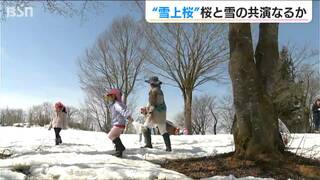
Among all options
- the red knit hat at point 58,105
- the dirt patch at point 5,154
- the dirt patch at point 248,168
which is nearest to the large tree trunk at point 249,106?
the dirt patch at point 248,168

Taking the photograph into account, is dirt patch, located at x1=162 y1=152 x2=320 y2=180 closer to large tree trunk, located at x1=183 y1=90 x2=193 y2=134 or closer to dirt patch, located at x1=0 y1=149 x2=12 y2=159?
dirt patch, located at x1=0 y1=149 x2=12 y2=159

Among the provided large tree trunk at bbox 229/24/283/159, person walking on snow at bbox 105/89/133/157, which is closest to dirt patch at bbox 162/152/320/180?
large tree trunk at bbox 229/24/283/159

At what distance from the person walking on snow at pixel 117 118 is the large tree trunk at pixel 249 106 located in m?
2.39

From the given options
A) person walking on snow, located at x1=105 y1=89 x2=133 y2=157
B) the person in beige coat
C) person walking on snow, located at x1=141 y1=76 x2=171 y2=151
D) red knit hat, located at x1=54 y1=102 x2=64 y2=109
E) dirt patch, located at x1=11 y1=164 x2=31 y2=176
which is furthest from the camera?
red knit hat, located at x1=54 y1=102 x2=64 y2=109

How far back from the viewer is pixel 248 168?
7793 mm

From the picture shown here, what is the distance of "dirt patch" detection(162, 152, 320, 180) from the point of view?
7543 mm

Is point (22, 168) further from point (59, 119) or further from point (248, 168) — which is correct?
point (59, 119)

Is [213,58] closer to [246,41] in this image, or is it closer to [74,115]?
[246,41]

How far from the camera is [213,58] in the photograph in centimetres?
3056

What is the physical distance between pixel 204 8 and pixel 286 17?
1.57 meters

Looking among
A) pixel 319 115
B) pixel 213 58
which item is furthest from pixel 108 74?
pixel 319 115

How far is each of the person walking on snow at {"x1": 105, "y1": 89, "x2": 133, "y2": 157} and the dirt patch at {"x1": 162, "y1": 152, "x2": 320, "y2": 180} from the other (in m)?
1.39

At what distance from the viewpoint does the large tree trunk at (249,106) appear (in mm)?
8305

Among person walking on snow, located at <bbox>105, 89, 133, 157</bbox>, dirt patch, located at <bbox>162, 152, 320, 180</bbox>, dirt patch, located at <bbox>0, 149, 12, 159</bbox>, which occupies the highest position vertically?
person walking on snow, located at <bbox>105, 89, 133, 157</bbox>
